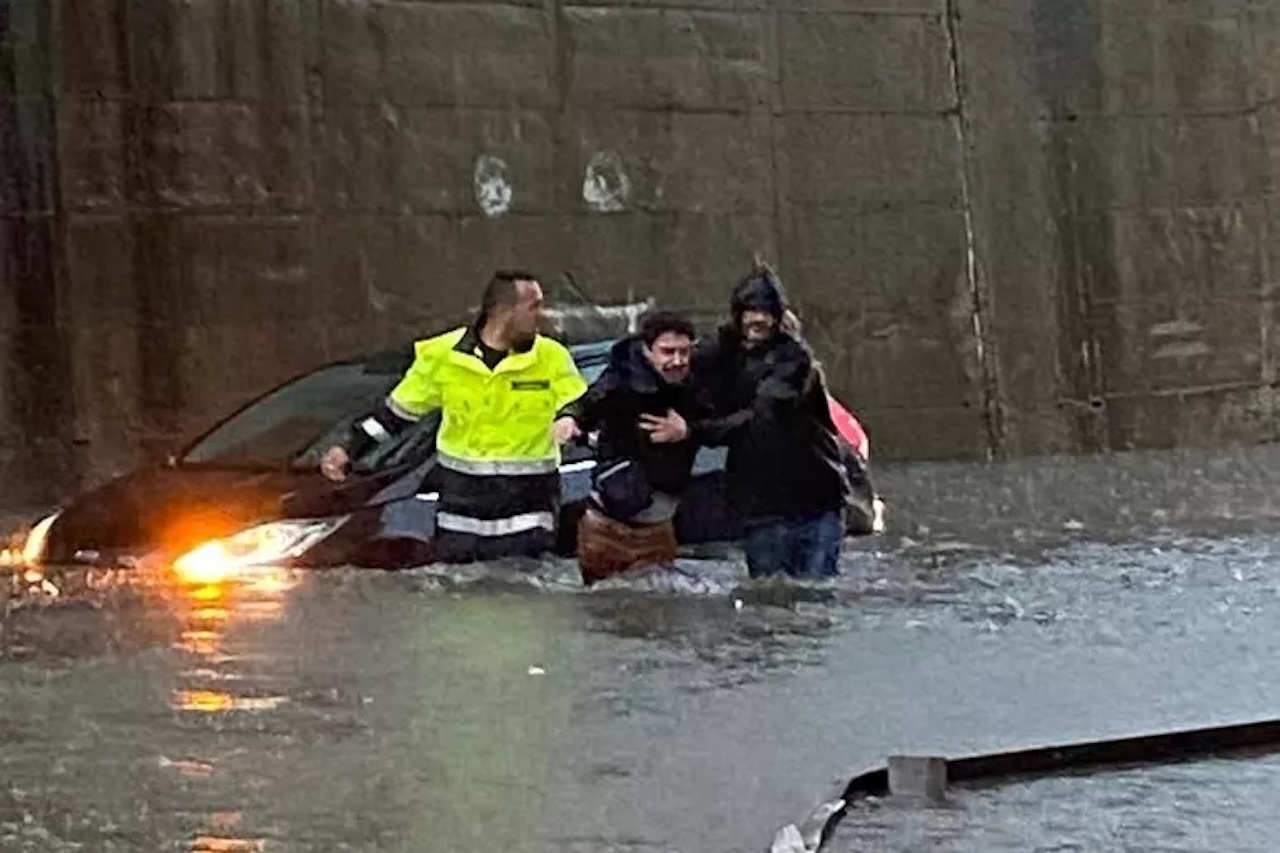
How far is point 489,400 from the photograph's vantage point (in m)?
11.4

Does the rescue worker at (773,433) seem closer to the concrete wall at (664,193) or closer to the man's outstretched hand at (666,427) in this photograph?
the man's outstretched hand at (666,427)

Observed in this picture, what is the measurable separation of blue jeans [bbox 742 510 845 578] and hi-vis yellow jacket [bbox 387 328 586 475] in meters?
0.96

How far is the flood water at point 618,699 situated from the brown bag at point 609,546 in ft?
0.37

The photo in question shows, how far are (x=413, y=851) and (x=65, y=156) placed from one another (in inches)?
495

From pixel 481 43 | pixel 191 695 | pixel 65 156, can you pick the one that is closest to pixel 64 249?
pixel 65 156

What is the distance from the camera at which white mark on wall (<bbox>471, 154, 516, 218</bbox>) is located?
19516 mm

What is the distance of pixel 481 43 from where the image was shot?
1948 cm

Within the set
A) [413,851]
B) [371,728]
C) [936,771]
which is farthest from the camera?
[371,728]

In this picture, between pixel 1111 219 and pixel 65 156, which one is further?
pixel 1111 219

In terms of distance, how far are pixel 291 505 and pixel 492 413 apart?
1.02 m

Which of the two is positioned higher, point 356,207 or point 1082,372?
point 356,207

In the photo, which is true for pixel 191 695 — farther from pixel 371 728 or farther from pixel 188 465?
pixel 188 465

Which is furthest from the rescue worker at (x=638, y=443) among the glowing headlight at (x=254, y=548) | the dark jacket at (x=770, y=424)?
the glowing headlight at (x=254, y=548)

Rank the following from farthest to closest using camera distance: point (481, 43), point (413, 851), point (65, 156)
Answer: point (481, 43) → point (65, 156) → point (413, 851)
